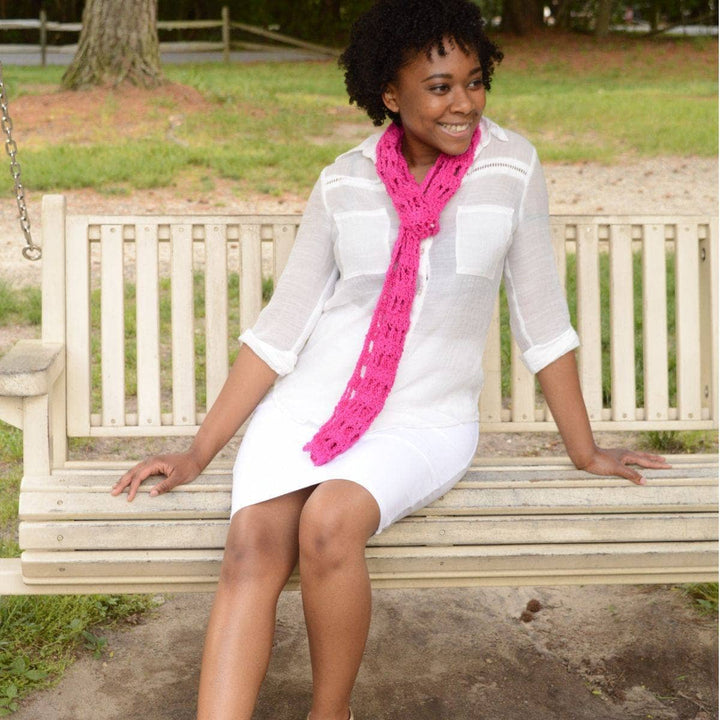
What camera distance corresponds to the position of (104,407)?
3.56 meters

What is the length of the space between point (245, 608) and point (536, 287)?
1.07 m

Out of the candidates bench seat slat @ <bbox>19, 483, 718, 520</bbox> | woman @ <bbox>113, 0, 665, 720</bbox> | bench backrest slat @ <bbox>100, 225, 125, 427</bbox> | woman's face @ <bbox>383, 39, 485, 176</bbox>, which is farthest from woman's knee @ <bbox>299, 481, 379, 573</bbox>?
bench backrest slat @ <bbox>100, 225, 125, 427</bbox>

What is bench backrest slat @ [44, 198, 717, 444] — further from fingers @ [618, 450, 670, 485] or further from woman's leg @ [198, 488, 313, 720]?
woman's leg @ [198, 488, 313, 720]

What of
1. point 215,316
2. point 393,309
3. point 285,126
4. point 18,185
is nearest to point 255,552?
point 393,309

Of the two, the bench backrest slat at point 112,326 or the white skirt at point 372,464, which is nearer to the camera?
the white skirt at point 372,464

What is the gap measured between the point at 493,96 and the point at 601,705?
13216 millimetres

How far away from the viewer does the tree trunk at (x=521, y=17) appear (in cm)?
2433

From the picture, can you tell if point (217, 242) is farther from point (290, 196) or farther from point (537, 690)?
point (290, 196)

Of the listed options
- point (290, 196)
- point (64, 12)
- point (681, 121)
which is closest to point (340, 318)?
point (290, 196)

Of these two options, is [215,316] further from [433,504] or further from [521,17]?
[521,17]

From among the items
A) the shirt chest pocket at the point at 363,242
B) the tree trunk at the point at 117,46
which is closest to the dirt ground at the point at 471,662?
the shirt chest pocket at the point at 363,242

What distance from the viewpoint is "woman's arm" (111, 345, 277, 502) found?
295cm

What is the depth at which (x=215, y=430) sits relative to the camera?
305 centimetres

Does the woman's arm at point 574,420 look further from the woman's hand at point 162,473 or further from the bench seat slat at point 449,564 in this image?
the woman's hand at point 162,473
